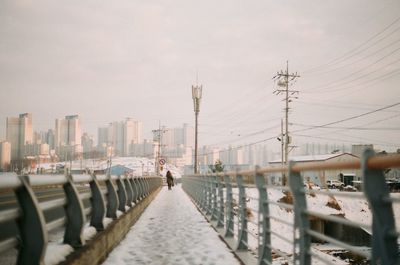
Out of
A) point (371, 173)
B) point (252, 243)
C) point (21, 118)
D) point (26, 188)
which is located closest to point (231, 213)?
point (26, 188)

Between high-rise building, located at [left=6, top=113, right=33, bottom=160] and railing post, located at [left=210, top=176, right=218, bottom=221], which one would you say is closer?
railing post, located at [left=210, top=176, right=218, bottom=221]

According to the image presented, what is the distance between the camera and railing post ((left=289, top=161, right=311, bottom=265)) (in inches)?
142

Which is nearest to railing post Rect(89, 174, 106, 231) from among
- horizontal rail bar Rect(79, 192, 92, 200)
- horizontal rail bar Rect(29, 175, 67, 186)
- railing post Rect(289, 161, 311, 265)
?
horizontal rail bar Rect(79, 192, 92, 200)

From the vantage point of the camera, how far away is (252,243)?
17.9m

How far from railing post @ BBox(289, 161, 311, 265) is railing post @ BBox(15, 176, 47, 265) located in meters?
2.25

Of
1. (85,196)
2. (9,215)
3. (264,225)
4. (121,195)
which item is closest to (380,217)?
(9,215)

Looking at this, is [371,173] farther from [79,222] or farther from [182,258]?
[182,258]

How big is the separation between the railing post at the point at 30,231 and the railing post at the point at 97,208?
125 inches

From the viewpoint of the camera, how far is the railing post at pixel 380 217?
211 cm

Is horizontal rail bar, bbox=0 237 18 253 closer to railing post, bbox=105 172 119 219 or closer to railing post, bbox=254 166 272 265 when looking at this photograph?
railing post, bbox=254 166 272 265

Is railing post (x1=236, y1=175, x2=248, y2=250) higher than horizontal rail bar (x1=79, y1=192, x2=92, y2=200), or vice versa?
horizontal rail bar (x1=79, y1=192, x2=92, y2=200)

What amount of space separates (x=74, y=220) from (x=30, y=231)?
163 centimetres

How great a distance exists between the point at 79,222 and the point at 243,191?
2.78 meters

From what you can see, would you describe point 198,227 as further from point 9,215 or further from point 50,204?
point 9,215
